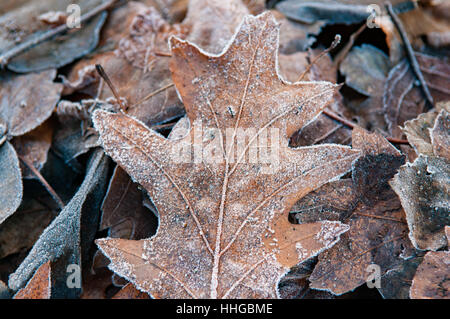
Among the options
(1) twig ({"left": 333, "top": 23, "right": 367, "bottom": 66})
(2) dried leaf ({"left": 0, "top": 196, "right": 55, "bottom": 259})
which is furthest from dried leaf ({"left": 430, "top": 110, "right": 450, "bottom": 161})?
(2) dried leaf ({"left": 0, "top": 196, "right": 55, "bottom": 259})

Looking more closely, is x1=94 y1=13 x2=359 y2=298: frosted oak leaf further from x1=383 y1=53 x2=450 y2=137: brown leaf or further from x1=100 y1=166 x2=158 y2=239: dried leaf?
x1=383 y1=53 x2=450 y2=137: brown leaf

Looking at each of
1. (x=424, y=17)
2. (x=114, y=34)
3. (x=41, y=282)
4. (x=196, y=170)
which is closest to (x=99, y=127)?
(x=196, y=170)

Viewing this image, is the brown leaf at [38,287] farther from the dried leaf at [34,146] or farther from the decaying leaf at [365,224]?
the decaying leaf at [365,224]

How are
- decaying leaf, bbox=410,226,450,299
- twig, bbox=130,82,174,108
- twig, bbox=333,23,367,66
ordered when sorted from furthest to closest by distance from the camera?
twig, bbox=333,23,367,66 < twig, bbox=130,82,174,108 < decaying leaf, bbox=410,226,450,299

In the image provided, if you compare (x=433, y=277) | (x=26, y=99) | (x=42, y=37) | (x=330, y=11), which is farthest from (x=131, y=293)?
(x=330, y=11)

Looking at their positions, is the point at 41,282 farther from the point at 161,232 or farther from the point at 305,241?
the point at 305,241

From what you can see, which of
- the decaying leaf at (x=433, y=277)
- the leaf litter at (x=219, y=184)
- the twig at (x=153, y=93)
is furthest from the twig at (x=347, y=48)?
the decaying leaf at (x=433, y=277)
